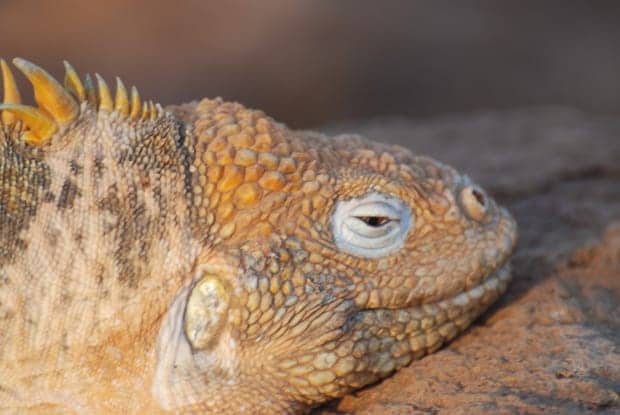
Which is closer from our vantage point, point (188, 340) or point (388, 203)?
point (188, 340)

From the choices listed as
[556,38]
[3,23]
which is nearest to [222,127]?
[3,23]

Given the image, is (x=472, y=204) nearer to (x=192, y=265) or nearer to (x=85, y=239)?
(x=192, y=265)

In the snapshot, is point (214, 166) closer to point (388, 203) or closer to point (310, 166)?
point (310, 166)

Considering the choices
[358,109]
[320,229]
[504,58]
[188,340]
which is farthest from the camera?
[504,58]

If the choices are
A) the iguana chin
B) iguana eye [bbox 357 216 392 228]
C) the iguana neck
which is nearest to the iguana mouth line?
the iguana chin

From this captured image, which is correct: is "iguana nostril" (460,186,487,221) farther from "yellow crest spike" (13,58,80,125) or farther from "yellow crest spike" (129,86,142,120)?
"yellow crest spike" (13,58,80,125)

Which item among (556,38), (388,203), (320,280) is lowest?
(320,280)

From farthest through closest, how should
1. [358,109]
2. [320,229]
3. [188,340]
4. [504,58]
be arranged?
[504,58]
[358,109]
[320,229]
[188,340]

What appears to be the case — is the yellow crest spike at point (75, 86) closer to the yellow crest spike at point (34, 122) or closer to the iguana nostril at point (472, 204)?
the yellow crest spike at point (34, 122)

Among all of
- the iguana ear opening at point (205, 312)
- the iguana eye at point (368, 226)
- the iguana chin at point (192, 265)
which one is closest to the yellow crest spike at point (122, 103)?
the iguana chin at point (192, 265)

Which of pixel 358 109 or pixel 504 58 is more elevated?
pixel 504 58
